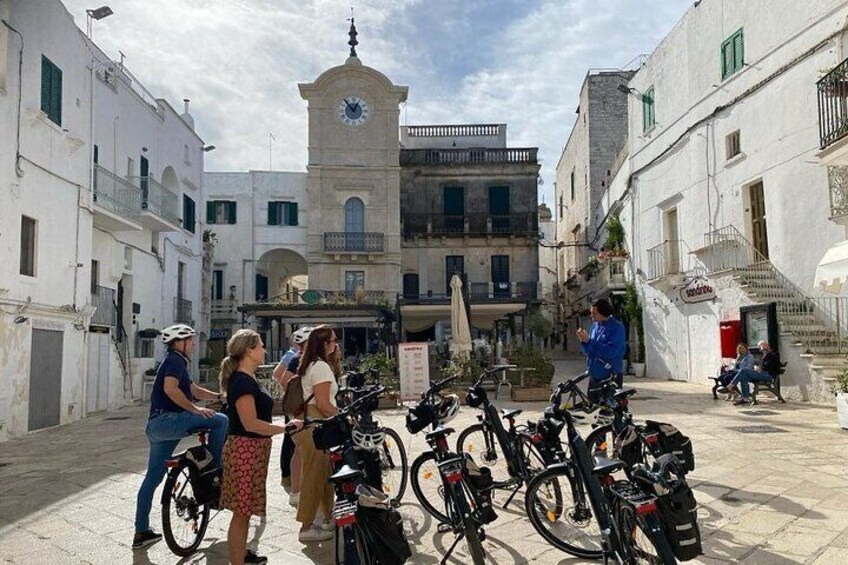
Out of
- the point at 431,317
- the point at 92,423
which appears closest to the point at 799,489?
the point at 92,423

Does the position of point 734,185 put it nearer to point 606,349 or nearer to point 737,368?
point 737,368

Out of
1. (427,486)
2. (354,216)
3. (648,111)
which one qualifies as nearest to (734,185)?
(648,111)

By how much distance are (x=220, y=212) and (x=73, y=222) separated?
1553 cm

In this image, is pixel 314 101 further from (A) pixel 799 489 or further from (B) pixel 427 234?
(A) pixel 799 489

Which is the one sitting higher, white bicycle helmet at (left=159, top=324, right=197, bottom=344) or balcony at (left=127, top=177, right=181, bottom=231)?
balcony at (left=127, top=177, right=181, bottom=231)

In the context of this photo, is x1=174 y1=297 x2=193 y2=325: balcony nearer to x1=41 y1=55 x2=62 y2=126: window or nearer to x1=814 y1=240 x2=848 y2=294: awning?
x1=41 y1=55 x2=62 y2=126: window

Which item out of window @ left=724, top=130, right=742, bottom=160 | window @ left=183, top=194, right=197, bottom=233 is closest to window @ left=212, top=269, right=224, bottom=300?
window @ left=183, top=194, right=197, bottom=233

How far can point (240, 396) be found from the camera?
160 inches

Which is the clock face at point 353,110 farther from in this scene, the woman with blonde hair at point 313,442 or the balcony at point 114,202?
the woman with blonde hair at point 313,442

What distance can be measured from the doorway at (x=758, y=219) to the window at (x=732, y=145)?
105 cm

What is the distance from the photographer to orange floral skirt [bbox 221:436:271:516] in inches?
161

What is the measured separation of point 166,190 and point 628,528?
742 inches

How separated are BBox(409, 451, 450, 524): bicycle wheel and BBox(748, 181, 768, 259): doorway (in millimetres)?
12207

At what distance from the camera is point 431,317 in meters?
25.5
